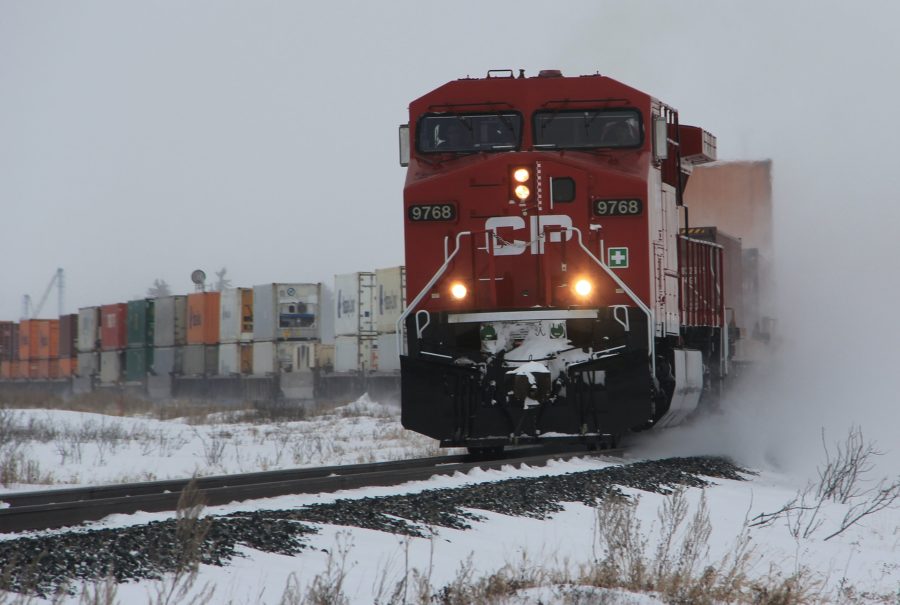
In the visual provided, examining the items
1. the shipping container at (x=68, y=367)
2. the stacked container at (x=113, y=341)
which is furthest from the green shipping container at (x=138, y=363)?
the shipping container at (x=68, y=367)

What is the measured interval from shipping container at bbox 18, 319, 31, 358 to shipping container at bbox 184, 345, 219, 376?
17.3m

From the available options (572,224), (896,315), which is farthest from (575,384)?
(896,315)

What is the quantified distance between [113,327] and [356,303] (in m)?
15.5

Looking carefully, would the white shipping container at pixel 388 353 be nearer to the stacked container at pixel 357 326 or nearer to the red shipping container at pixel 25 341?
the stacked container at pixel 357 326

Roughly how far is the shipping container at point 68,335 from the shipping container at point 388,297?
879 inches

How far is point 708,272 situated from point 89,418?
52.6 feet

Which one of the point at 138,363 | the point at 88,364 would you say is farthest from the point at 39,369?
the point at 138,363

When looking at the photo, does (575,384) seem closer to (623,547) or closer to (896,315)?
(623,547)

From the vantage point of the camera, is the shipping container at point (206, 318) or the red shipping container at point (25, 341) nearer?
the shipping container at point (206, 318)

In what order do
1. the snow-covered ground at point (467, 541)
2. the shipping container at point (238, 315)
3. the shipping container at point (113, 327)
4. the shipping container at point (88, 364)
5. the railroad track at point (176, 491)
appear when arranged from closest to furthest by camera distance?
the snow-covered ground at point (467, 541), the railroad track at point (176, 491), the shipping container at point (238, 315), the shipping container at point (113, 327), the shipping container at point (88, 364)

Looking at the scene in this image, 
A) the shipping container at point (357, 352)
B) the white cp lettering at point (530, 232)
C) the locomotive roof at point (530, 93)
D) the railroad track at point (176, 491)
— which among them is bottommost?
the railroad track at point (176, 491)

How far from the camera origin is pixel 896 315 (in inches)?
934

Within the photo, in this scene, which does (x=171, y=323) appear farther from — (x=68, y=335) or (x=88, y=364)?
(x=68, y=335)

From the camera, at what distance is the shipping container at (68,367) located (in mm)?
56750
